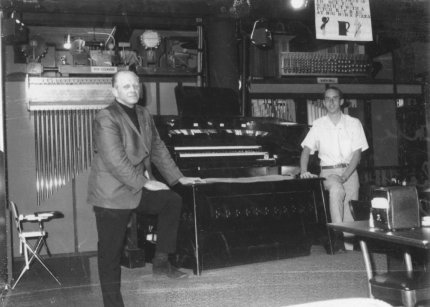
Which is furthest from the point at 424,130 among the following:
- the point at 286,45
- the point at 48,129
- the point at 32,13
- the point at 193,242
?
the point at 32,13

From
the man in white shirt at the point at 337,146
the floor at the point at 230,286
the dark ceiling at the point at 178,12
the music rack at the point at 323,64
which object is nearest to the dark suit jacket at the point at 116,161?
the floor at the point at 230,286

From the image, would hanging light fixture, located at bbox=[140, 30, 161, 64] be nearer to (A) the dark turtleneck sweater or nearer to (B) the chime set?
(B) the chime set

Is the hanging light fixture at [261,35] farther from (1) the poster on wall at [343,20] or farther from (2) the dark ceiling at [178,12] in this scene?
(1) the poster on wall at [343,20]

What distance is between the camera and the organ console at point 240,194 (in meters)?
4.50

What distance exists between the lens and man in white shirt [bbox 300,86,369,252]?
532 centimetres

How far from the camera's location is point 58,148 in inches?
236

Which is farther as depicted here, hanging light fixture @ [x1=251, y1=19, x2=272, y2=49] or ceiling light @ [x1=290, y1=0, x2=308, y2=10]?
hanging light fixture @ [x1=251, y1=19, x2=272, y2=49]

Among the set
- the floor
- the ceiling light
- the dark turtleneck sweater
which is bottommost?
the floor

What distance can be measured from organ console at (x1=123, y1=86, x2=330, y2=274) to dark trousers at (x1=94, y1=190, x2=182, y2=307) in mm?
598

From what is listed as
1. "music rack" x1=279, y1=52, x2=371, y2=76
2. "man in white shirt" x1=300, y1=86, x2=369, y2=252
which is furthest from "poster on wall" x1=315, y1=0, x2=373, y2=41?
"music rack" x1=279, y1=52, x2=371, y2=76

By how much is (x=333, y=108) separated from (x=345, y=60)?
200 cm

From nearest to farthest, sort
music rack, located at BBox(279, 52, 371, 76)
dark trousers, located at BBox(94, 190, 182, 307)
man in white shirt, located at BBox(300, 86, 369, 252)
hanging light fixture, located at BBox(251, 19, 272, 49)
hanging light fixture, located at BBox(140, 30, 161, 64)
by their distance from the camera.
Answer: dark trousers, located at BBox(94, 190, 182, 307) → man in white shirt, located at BBox(300, 86, 369, 252) → hanging light fixture, located at BBox(140, 30, 161, 64) → hanging light fixture, located at BBox(251, 19, 272, 49) → music rack, located at BBox(279, 52, 371, 76)

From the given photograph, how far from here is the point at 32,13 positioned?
6.64 meters

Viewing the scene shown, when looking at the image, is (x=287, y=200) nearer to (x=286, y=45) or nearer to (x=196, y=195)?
(x=196, y=195)
